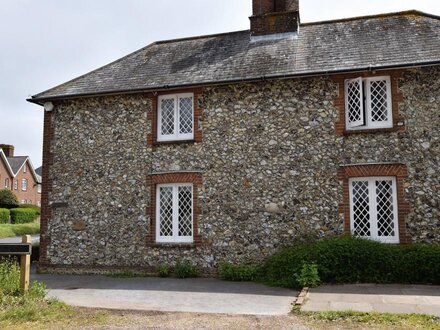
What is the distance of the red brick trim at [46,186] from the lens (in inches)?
531

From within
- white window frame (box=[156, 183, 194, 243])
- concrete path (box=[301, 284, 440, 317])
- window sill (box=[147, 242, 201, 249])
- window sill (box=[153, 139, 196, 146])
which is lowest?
concrete path (box=[301, 284, 440, 317])

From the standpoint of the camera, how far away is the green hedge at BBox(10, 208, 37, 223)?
134 feet

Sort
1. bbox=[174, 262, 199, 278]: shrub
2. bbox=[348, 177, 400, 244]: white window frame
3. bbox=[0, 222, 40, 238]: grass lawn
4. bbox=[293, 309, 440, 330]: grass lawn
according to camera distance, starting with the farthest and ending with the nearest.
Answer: bbox=[0, 222, 40, 238]: grass lawn < bbox=[174, 262, 199, 278]: shrub < bbox=[348, 177, 400, 244]: white window frame < bbox=[293, 309, 440, 330]: grass lawn

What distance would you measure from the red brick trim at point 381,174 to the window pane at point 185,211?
14.3ft

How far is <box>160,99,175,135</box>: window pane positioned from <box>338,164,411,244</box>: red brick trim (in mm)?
5327

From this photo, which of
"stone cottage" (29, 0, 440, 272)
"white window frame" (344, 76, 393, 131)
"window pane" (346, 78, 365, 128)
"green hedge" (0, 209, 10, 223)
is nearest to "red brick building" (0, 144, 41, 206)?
"green hedge" (0, 209, 10, 223)

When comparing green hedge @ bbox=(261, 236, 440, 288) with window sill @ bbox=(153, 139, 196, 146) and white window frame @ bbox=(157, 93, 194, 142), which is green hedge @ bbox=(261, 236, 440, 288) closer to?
window sill @ bbox=(153, 139, 196, 146)

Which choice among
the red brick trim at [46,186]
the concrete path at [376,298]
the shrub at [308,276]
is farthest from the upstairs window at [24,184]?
the concrete path at [376,298]

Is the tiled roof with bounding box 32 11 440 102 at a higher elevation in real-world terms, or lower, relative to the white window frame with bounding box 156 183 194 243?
higher

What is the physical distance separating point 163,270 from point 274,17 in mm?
9498

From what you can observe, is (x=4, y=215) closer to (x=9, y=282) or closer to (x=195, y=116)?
(x=195, y=116)

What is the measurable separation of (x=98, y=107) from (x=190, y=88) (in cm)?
315

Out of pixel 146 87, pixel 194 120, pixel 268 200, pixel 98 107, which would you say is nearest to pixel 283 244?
pixel 268 200

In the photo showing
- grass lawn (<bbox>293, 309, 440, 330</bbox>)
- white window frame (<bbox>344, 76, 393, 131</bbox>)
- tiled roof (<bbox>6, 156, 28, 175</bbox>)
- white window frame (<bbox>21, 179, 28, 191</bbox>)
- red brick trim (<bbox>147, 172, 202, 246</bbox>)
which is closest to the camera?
grass lawn (<bbox>293, 309, 440, 330</bbox>)
